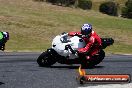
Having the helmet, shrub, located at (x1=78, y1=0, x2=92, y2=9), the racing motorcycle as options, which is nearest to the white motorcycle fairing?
the racing motorcycle

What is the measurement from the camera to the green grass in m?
38.3

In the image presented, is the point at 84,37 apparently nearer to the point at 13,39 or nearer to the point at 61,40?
the point at 61,40

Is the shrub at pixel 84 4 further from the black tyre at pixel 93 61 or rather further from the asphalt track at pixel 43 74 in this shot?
the black tyre at pixel 93 61

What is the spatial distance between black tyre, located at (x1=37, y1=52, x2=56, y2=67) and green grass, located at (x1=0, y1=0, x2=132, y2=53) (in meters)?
16.8

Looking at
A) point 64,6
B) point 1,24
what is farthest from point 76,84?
point 64,6

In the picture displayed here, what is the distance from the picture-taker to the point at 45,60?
17.6m

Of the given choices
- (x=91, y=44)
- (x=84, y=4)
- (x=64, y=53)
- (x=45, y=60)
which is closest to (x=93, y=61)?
(x=91, y=44)

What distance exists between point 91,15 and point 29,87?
42417 mm

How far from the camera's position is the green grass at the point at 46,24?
3831cm

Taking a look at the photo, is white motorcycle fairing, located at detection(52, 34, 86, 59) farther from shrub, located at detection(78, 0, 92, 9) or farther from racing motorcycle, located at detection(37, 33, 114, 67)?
shrub, located at detection(78, 0, 92, 9)

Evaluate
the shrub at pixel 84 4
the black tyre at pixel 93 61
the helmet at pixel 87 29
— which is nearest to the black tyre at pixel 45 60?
the black tyre at pixel 93 61

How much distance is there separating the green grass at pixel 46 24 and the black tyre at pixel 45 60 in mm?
16834

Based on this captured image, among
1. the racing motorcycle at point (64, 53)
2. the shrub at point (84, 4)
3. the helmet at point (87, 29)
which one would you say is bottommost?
the shrub at point (84, 4)

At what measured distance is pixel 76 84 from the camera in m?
13.4
